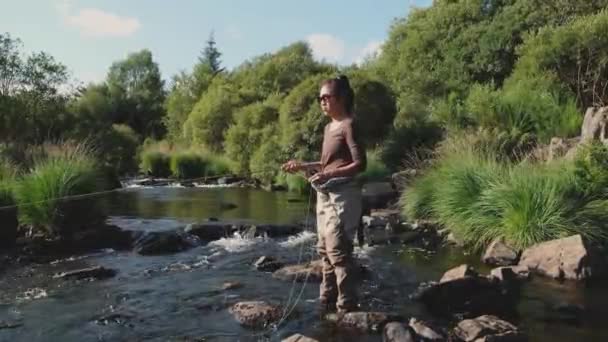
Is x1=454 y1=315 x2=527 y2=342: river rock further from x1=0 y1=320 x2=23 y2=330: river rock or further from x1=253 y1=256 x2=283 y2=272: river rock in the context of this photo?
x1=0 y1=320 x2=23 y2=330: river rock

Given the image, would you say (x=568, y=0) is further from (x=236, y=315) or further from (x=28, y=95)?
(x=28, y=95)

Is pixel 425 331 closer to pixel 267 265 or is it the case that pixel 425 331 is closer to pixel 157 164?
pixel 267 265

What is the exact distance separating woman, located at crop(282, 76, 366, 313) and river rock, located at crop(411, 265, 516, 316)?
3.72ft

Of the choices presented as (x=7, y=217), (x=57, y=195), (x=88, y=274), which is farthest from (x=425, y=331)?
(x=7, y=217)

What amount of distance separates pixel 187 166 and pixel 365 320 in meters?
21.4

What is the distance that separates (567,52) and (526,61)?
1392mm

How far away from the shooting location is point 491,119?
14.9m

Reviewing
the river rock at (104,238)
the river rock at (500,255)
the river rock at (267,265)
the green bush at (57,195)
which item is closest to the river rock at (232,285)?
the river rock at (267,265)

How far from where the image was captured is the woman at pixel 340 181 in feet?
17.6

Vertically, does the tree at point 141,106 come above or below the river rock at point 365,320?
above

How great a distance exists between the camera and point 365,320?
545cm

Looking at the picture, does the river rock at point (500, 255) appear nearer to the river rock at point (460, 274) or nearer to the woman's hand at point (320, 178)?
the river rock at point (460, 274)

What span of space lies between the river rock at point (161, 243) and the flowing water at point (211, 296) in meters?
0.29

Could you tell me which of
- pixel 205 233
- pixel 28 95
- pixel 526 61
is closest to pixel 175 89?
pixel 28 95
